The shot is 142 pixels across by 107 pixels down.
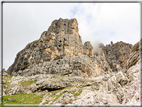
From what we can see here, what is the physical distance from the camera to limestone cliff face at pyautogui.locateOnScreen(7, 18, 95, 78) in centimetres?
7788

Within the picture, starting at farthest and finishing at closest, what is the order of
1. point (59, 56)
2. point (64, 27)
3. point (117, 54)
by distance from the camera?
1. point (117, 54)
2. point (64, 27)
3. point (59, 56)

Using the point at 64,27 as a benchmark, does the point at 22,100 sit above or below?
below

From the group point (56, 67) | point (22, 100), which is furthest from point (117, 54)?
point (22, 100)

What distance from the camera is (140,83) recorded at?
13.9 meters

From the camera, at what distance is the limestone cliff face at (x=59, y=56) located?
77.9m

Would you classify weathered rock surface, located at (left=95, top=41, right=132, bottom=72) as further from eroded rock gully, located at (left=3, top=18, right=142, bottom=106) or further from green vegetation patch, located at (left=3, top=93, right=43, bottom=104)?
green vegetation patch, located at (left=3, top=93, right=43, bottom=104)

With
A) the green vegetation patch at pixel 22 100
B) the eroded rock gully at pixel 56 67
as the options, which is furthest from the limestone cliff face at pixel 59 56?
the green vegetation patch at pixel 22 100

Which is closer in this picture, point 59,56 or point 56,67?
point 56,67

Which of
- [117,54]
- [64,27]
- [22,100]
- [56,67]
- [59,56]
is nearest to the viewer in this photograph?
[22,100]

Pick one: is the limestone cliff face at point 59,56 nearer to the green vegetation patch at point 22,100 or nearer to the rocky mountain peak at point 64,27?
the rocky mountain peak at point 64,27

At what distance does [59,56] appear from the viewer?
87875mm

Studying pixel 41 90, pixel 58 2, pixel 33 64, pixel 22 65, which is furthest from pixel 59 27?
pixel 58 2

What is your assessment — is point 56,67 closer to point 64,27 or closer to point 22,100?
point 22,100

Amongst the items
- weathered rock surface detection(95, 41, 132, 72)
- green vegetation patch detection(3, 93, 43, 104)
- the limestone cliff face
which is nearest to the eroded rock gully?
the limestone cliff face
